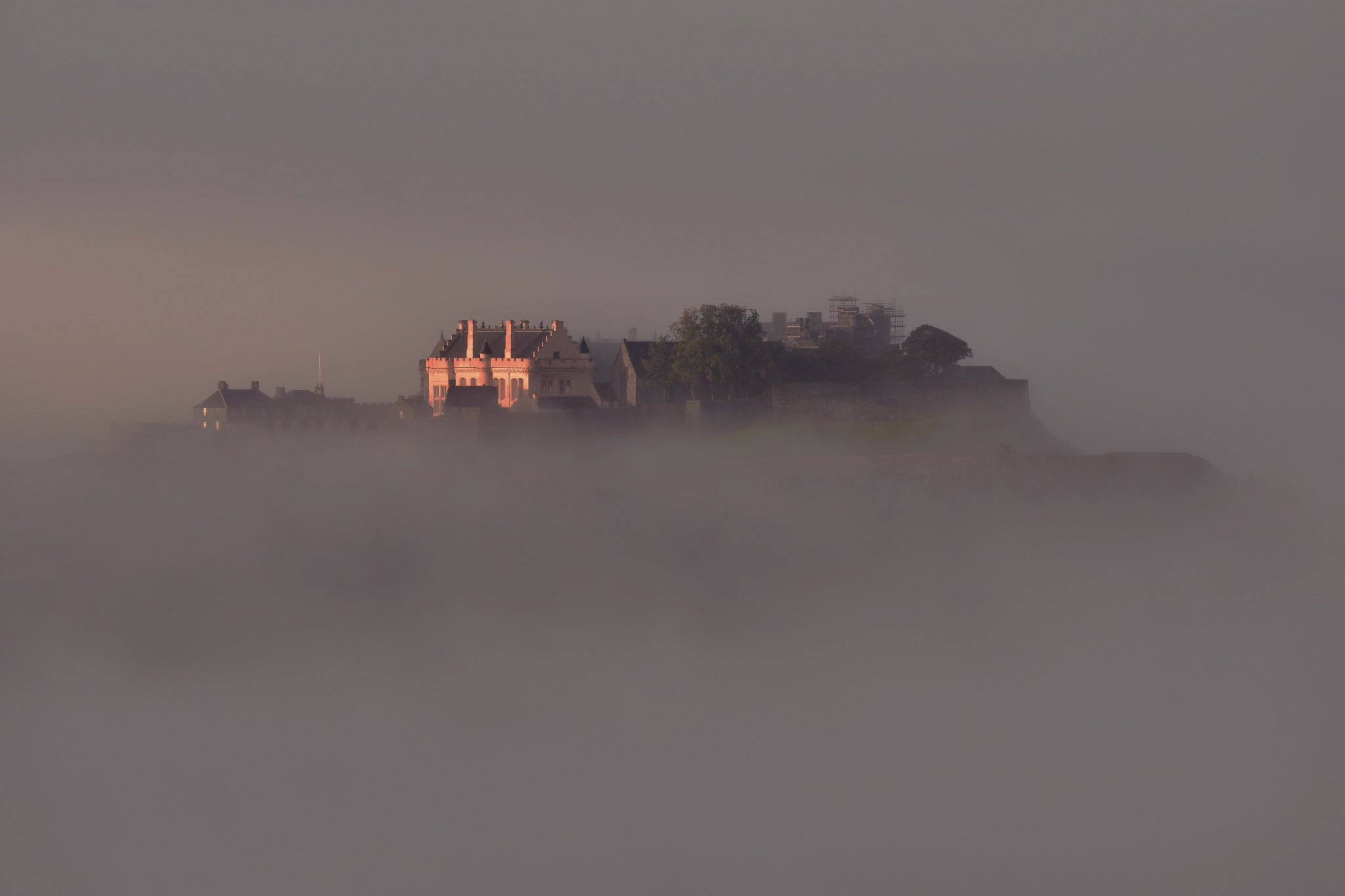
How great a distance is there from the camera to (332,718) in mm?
66000

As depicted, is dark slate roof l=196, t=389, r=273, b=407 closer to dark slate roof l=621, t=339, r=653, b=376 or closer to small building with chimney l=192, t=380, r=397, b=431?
small building with chimney l=192, t=380, r=397, b=431

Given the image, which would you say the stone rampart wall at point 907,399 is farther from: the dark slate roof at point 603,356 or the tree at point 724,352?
the dark slate roof at point 603,356

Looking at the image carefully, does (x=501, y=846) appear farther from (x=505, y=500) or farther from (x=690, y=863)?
(x=505, y=500)

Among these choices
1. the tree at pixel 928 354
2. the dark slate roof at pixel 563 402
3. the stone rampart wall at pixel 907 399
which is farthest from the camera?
the dark slate roof at pixel 563 402

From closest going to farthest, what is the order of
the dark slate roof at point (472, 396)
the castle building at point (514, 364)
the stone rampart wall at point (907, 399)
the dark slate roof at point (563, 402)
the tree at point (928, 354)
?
the stone rampart wall at point (907, 399) → the tree at point (928, 354) → the dark slate roof at point (563, 402) → the dark slate roof at point (472, 396) → the castle building at point (514, 364)

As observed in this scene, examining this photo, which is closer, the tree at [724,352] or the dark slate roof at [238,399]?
the tree at [724,352]

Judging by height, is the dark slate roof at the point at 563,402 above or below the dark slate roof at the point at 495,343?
below

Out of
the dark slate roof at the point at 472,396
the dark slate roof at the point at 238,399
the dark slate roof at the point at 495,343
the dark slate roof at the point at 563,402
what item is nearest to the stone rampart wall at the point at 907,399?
the dark slate roof at the point at 563,402

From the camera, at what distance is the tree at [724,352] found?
163ft

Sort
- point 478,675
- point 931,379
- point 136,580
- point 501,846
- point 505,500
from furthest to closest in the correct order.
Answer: point 136,580 < point 478,675 < point 501,846 < point 505,500 < point 931,379

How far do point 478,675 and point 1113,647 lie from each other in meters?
24.0

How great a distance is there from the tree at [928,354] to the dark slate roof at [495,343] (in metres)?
14.9

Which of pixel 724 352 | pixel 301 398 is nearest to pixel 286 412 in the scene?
pixel 301 398

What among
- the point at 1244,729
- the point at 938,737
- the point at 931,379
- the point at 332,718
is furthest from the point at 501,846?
the point at 1244,729
